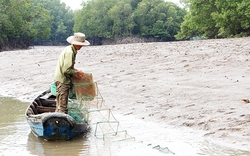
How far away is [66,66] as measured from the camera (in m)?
6.45

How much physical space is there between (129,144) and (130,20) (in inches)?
2623

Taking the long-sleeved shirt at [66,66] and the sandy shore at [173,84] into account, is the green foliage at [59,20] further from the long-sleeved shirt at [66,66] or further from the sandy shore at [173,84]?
the long-sleeved shirt at [66,66]

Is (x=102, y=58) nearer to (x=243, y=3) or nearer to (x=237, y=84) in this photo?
(x=237, y=84)

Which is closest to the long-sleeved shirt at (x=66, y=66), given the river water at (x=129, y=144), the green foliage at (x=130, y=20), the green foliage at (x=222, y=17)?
the river water at (x=129, y=144)

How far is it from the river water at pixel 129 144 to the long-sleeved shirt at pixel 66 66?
1135 millimetres

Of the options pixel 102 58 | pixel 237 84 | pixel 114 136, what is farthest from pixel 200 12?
pixel 114 136

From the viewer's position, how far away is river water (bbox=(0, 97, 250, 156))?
227 inches

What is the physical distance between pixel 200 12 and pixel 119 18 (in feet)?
126

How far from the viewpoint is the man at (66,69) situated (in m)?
6.46

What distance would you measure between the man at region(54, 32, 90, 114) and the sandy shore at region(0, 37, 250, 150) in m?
2.02

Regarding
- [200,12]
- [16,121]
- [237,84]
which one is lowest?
[16,121]

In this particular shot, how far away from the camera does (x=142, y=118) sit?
803 cm

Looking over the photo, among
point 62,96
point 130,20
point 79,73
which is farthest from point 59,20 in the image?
point 79,73

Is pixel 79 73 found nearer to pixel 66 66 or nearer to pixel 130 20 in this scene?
pixel 66 66
